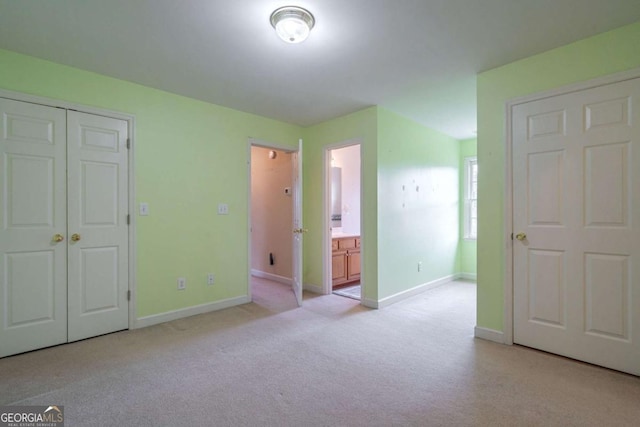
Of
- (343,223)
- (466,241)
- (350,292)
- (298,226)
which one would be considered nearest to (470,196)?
(466,241)

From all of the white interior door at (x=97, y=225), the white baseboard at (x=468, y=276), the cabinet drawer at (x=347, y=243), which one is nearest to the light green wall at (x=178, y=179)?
the white interior door at (x=97, y=225)

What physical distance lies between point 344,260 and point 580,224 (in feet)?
9.61

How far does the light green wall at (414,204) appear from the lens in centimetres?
385

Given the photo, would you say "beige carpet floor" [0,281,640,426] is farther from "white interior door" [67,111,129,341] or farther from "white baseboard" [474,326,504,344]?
"white interior door" [67,111,129,341]

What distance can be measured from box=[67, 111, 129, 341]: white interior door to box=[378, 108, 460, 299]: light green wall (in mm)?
2775

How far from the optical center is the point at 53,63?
265cm

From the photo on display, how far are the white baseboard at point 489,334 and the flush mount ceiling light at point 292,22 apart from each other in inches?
114

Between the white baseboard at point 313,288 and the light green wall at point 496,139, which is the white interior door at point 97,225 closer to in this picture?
the white baseboard at point 313,288

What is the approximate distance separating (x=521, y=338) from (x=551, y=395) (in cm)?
76

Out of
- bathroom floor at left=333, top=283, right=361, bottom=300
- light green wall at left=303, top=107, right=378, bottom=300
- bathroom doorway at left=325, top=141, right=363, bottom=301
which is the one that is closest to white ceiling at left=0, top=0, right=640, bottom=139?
light green wall at left=303, top=107, right=378, bottom=300

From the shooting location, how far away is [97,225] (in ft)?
9.45

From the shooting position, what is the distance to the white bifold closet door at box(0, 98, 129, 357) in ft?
8.15

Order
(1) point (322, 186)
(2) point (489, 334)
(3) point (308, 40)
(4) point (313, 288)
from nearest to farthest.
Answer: (3) point (308, 40)
(2) point (489, 334)
(1) point (322, 186)
(4) point (313, 288)

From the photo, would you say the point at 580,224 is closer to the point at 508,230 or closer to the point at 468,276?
the point at 508,230
